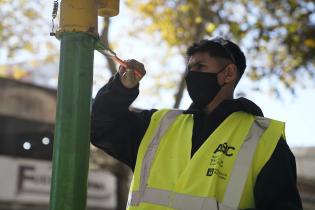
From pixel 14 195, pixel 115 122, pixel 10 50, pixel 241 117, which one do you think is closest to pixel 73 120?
pixel 115 122

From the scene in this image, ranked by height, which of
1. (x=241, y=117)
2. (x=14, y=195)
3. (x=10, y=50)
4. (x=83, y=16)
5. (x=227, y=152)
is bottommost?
(x=14, y=195)

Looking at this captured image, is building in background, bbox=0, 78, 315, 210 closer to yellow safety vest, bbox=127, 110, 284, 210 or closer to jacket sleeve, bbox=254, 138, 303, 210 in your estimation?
yellow safety vest, bbox=127, 110, 284, 210

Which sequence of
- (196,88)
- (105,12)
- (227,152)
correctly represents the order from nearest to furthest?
1. (105,12)
2. (227,152)
3. (196,88)

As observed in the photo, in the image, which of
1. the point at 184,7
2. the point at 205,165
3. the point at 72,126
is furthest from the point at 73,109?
the point at 184,7

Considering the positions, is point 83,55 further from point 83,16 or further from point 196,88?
→ point 196,88

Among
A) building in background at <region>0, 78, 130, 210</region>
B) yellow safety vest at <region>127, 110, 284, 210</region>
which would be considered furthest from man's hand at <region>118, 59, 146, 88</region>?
building in background at <region>0, 78, 130, 210</region>

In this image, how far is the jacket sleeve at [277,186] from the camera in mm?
2270

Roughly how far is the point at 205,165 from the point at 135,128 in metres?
0.50

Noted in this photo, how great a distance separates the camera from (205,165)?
2.42 metres

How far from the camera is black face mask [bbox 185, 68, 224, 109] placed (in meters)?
2.80

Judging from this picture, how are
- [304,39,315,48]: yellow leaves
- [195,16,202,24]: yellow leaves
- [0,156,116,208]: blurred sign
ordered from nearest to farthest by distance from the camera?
1. [304,39,315,48]: yellow leaves
2. [195,16,202,24]: yellow leaves
3. [0,156,116,208]: blurred sign

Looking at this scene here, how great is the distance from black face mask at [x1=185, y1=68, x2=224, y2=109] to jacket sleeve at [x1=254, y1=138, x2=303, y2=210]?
0.58 metres

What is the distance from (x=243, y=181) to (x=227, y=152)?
0.56ft

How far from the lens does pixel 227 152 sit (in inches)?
96.4
